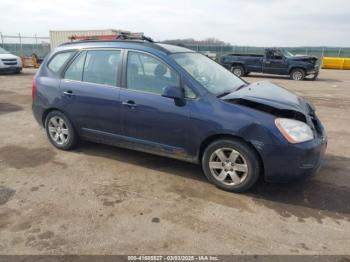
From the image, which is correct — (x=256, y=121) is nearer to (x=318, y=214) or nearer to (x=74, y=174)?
(x=318, y=214)

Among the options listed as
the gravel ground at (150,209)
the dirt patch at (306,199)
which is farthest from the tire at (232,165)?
the dirt patch at (306,199)

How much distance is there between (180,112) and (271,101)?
1115 mm

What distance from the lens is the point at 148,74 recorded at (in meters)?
4.17

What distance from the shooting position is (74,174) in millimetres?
4328

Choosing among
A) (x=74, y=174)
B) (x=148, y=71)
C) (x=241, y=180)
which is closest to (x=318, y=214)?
(x=241, y=180)

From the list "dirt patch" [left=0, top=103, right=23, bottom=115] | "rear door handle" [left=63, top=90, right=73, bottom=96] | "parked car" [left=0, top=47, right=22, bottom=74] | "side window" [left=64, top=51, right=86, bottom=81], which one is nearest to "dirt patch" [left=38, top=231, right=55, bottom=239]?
"rear door handle" [left=63, top=90, right=73, bottom=96]

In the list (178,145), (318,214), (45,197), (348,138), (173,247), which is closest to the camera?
(173,247)

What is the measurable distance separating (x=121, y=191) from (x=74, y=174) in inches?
34.8

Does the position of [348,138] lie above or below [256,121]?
below

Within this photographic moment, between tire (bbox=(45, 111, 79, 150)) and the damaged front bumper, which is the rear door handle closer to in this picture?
tire (bbox=(45, 111, 79, 150))

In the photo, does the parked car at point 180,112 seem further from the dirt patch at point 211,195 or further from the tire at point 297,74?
the tire at point 297,74

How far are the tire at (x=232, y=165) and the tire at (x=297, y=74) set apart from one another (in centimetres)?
1514

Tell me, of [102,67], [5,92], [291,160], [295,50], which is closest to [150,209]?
[291,160]

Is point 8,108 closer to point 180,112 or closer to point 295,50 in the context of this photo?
point 180,112
